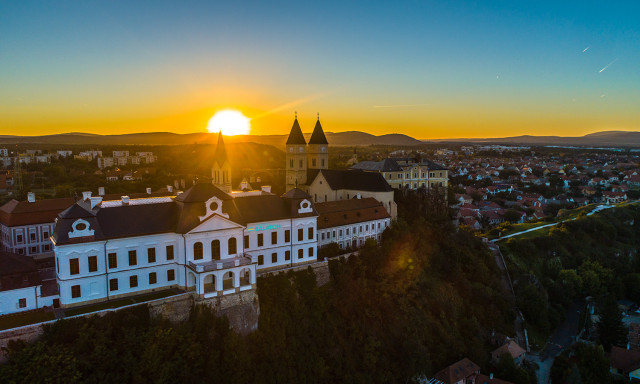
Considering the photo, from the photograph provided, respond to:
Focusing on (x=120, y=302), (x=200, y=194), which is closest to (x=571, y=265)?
(x=200, y=194)

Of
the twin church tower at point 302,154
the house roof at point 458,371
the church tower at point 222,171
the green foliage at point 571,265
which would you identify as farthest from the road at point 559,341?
the church tower at point 222,171

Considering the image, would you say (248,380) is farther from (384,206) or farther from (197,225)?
(384,206)

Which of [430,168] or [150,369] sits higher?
[430,168]

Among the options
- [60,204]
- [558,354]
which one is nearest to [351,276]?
[558,354]

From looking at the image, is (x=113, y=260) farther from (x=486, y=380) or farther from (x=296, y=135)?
(x=296, y=135)

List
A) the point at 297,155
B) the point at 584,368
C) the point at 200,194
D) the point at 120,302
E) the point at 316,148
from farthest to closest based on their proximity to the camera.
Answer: the point at 316,148, the point at 297,155, the point at 584,368, the point at 200,194, the point at 120,302

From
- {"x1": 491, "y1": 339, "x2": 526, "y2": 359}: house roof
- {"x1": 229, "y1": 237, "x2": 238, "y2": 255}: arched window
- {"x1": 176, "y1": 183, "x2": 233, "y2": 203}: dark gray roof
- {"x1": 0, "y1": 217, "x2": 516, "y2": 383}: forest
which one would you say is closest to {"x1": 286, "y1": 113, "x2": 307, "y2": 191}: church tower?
{"x1": 0, "y1": 217, "x2": 516, "y2": 383}: forest
